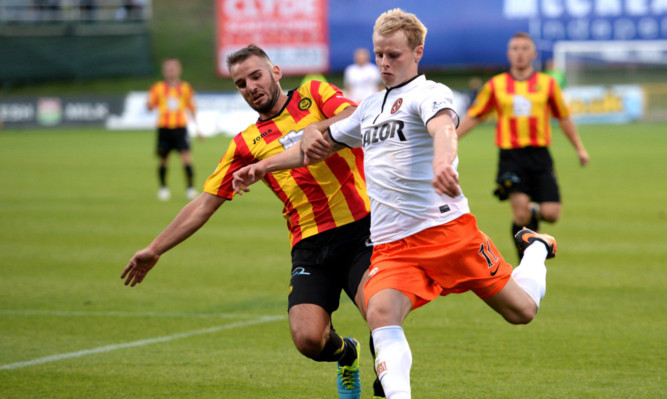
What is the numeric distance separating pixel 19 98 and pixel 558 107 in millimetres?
30490

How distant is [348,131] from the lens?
4844 millimetres

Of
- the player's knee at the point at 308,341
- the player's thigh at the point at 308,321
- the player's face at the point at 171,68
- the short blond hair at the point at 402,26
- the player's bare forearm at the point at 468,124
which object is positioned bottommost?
the player's knee at the point at 308,341

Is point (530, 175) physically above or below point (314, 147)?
below

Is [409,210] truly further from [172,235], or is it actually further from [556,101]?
[556,101]

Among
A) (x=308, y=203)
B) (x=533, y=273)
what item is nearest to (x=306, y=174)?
(x=308, y=203)

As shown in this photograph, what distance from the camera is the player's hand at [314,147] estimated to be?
4.82m

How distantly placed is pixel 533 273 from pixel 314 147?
56.8 inches

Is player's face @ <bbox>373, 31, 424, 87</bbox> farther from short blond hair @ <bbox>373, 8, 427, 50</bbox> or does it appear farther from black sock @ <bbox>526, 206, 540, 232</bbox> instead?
black sock @ <bbox>526, 206, 540, 232</bbox>

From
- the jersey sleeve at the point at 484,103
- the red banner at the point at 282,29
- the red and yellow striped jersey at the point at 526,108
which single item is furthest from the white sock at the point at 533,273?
the red banner at the point at 282,29

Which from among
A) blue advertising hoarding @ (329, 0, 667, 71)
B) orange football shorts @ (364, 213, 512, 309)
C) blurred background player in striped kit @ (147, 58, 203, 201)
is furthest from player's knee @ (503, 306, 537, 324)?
blue advertising hoarding @ (329, 0, 667, 71)

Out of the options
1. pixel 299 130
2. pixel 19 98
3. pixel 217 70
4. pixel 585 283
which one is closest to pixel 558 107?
pixel 585 283

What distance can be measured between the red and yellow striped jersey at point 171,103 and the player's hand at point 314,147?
41.5 ft

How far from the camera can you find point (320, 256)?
17.5ft

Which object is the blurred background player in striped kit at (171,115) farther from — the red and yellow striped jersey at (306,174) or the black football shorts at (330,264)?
the black football shorts at (330,264)
